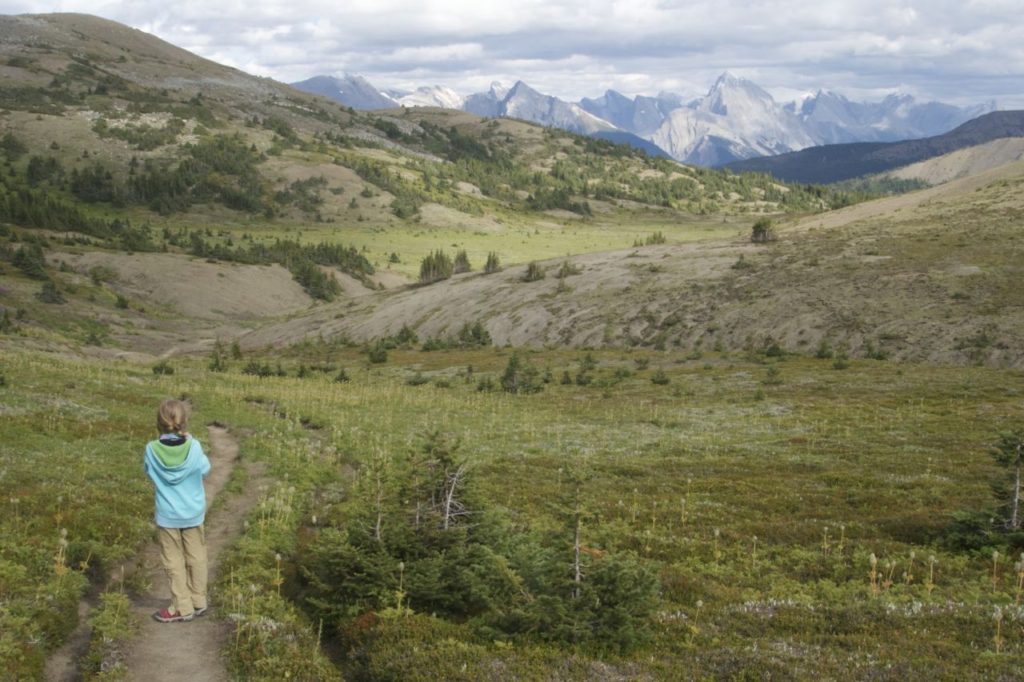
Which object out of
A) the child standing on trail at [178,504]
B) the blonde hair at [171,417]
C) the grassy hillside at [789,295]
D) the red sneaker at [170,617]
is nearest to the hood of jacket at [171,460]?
the child standing on trail at [178,504]

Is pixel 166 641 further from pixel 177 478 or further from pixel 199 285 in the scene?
pixel 199 285

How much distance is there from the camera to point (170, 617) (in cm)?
1233

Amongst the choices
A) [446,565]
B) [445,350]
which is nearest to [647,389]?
[445,350]

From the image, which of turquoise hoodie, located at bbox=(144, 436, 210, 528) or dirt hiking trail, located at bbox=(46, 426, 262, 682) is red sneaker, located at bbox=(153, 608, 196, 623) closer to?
dirt hiking trail, located at bbox=(46, 426, 262, 682)

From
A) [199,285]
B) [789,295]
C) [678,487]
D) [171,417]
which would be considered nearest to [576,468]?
[171,417]

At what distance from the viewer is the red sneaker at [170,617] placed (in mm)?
12305

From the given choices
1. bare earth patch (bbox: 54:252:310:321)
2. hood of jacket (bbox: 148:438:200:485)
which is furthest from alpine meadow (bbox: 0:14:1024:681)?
bare earth patch (bbox: 54:252:310:321)

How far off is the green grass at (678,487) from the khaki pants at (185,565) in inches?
27.2

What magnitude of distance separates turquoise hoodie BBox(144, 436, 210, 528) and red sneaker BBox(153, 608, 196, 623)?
4.55ft

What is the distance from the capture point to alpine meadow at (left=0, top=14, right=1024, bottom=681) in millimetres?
11453

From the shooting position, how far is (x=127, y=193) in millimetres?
158250

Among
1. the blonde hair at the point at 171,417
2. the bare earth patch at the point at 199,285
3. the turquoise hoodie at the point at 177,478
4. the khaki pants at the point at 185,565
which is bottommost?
the bare earth patch at the point at 199,285

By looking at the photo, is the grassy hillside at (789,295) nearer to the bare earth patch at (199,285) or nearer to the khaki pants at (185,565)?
the bare earth patch at (199,285)

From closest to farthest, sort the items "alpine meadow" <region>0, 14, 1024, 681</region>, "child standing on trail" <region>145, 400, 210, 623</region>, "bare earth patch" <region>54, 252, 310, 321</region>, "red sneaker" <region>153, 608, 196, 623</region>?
"alpine meadow" <region>0, 14, 1024, 681</region>, "child standing on trail" <region>145, 400, 210, 623</region>, "red sneaker" <region>153, 608, 196, 623</region>, "bare earth patch" <region>54, 252, 310, 321</region>
